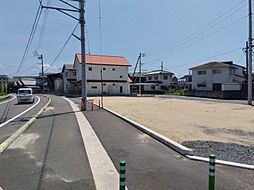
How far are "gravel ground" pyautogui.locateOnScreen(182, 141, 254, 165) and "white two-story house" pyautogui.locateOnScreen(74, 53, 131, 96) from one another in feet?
105

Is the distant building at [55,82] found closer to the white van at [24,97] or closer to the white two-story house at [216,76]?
the white van at [24,97]

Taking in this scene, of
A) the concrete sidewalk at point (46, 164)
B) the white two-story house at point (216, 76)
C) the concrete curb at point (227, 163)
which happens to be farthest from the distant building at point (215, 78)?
→ the concrete sidewalk at point (46, 164)

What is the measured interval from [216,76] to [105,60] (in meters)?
23.2

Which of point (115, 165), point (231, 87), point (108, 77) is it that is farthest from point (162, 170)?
point (108, 77)

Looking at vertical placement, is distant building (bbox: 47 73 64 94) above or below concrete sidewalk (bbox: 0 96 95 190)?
above

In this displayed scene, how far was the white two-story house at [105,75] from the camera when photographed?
36750 millimetres

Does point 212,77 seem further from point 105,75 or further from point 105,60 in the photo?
point 105,60

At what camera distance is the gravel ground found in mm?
4441

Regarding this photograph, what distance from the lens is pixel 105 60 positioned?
40.0 meters

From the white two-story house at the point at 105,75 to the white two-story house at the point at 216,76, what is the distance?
15233mm

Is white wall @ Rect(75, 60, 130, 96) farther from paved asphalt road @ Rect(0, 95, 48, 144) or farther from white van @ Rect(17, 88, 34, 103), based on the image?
paved asphalt road @ Rect(0, 95, 48, 144)

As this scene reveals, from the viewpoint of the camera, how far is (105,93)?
124 ft

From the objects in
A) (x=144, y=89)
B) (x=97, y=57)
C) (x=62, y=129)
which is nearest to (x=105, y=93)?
(x=97, y=57)

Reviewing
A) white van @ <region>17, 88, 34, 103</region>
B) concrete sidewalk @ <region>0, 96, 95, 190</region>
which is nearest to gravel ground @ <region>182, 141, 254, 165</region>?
concrete sidewalk @ <region>0, 96, 95, 190</region>
